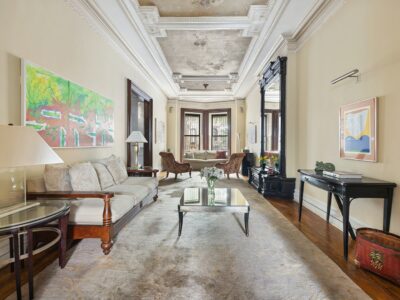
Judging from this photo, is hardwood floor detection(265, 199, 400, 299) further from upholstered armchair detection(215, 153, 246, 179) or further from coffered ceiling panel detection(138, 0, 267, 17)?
coffered ceiling panel detection(138, 0, 267, 17)

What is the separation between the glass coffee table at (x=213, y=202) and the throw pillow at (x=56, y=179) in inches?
54.8

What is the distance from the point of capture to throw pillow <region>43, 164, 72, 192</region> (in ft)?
9.02

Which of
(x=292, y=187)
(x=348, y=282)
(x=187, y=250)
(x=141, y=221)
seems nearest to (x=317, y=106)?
(x=292, y=187)

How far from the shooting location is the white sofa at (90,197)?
2451 mm

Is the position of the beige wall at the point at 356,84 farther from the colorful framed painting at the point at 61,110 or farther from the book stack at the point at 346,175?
the colorful framed painting at the point at 61,110

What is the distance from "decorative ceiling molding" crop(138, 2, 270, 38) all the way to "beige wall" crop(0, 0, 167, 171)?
913 millimetres

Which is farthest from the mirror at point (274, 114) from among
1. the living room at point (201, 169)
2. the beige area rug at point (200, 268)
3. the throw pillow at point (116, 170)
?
the throw pillow at point (116, 170)

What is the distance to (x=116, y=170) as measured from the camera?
403 cm

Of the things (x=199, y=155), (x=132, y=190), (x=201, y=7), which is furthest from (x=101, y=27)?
(x=199, y=155)

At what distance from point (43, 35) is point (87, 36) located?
3.39 ft

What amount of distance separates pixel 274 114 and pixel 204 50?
7.69 feet

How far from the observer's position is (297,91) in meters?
4.71

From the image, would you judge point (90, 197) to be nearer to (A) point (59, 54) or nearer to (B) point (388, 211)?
(A) point (59, 54)

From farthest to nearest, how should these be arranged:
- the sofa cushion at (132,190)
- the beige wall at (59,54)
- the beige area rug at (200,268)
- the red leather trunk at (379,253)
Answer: the sofa cushion at (132,190), the beige wall at (59,54), the red leather trunk at (379,253), the beige area rug at (200,268)
